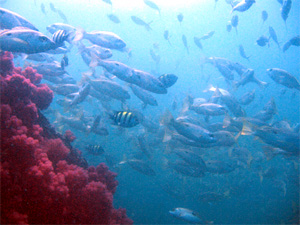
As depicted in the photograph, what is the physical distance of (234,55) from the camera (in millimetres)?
104188

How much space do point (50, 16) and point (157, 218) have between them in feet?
238

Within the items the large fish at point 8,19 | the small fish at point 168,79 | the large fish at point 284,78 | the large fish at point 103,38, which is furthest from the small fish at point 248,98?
the large fish at point 8,19

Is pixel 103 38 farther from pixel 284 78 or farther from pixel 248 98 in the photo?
pixel 248 98

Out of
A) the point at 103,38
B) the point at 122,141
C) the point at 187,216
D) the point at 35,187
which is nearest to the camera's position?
the point at 35,187

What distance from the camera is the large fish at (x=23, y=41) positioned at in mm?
2846

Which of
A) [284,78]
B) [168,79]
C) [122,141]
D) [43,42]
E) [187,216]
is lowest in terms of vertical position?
[187,216]

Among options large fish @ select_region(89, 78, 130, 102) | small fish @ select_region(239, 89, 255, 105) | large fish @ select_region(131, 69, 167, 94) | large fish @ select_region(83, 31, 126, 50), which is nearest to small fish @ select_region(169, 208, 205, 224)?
large fish @ select_region(131, 69, 167, 94)

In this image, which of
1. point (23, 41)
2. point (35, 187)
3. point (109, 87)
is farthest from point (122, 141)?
point (35, 187)

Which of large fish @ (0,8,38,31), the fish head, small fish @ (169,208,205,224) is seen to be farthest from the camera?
small fish @ (169,208,205,224)

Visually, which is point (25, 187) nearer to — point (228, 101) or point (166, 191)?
point (228, 101)

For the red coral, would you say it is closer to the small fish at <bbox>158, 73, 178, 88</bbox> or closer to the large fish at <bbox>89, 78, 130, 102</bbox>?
the small fish at <bbox>158, 73, 178, 88</bbox>

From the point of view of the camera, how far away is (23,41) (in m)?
2.90

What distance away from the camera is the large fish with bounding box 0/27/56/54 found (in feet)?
9.34

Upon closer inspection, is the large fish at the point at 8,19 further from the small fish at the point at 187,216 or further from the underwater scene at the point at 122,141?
the small fish at the point at 187,216
